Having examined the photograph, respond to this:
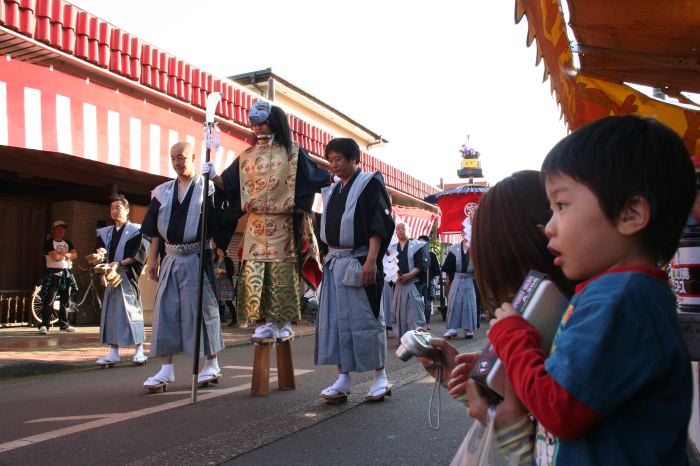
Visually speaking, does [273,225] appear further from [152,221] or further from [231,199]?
[152,221]

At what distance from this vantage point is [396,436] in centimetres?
330

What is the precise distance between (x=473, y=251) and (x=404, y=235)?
7958mm

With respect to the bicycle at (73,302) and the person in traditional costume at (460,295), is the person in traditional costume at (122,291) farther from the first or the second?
the person in traditional costume at (460,295)

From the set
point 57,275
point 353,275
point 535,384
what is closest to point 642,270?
point 535,384

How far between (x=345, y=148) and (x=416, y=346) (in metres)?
2.90

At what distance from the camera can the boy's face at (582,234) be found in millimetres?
1133

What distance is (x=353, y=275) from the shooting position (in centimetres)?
420

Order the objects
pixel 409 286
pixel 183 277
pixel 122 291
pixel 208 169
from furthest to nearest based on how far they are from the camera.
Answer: pixel 409 286 → pixel 122 291 → pixel 183 277 → pixel 208 169

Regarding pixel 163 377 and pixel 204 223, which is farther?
pixel 163 377

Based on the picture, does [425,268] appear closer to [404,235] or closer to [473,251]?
[404,235]

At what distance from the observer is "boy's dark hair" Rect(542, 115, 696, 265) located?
111 cm

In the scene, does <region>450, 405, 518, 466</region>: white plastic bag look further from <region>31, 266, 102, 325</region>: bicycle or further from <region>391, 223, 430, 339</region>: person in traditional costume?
<region>31, 266, 102, 325</region>: bicycle

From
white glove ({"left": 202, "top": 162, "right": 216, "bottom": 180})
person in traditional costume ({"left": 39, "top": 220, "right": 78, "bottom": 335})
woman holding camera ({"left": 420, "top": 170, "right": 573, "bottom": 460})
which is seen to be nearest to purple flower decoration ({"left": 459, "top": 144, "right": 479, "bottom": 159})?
person in traditional costume ({"left": 39, "top": 220, "right": 78, "bottom": 335})

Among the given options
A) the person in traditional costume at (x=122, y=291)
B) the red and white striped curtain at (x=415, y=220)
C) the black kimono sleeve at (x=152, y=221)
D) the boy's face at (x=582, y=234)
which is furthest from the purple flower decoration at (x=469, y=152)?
the boy's face at (x=582, y=234)
